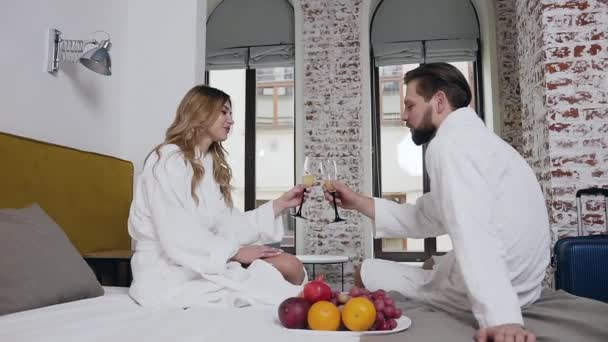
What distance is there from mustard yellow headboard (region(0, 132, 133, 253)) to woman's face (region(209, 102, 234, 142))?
0.77 metres

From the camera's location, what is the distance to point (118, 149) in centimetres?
304

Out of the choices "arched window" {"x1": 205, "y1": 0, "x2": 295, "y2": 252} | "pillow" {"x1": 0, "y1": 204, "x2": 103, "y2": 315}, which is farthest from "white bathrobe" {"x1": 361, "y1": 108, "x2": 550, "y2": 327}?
"arched window" {"x1": 205, "y1": 0, "x2": 295, "y2": 252}

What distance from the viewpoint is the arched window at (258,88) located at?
20.4ft

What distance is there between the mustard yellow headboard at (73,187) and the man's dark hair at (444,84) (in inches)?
67.1

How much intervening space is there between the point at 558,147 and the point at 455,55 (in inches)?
125

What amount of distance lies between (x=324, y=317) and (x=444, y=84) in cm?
102

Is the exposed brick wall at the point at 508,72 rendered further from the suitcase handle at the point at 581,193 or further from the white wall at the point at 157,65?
the white wall at the point at 157,65

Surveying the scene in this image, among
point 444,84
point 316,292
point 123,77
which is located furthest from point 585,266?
point 123,77

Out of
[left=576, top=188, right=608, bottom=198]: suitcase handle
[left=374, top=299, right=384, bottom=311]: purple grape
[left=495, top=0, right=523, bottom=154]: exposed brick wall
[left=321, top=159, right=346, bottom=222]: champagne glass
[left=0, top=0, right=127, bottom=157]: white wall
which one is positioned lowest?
[left=374, top=299, right=384, bottom=311]: purple grape

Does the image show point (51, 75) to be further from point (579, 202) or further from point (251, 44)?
point (251, 44)

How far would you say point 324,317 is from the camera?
1.29 meters

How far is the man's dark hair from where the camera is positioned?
1802 mm

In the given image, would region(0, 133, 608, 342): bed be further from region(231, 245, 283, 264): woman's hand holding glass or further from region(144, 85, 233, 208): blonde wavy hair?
region(144, 85, 233, 208): blonde wavy hair

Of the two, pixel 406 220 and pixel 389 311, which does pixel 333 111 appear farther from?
pixel 389 311
